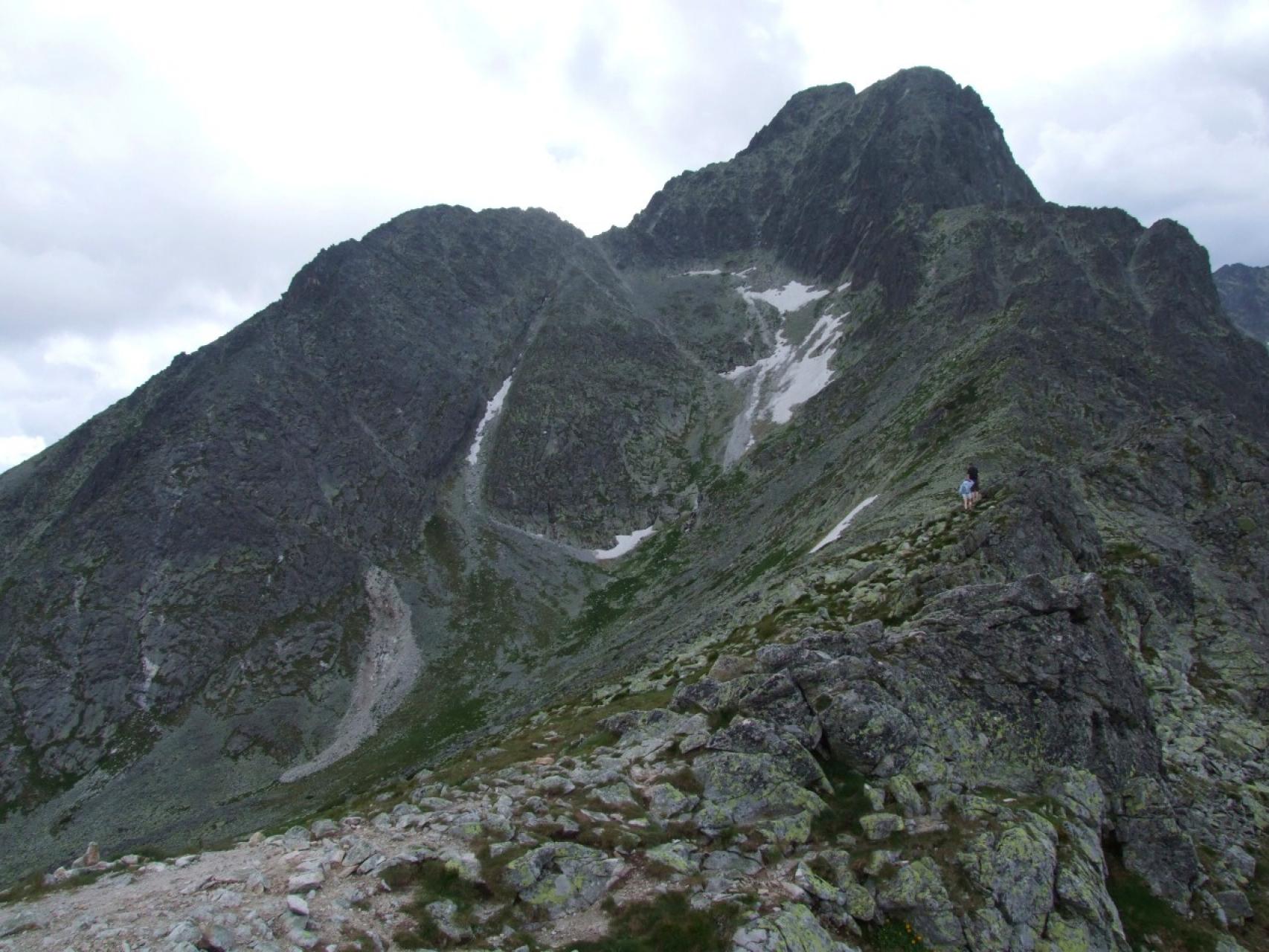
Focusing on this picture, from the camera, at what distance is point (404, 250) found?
16888cm

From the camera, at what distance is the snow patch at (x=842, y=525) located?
5875 cm

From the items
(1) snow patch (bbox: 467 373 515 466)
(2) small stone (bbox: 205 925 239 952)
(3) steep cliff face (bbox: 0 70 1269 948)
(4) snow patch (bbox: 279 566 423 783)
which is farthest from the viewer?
(1) snow patch (bbox: 467 373 515 466)

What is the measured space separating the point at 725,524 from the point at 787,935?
312ft

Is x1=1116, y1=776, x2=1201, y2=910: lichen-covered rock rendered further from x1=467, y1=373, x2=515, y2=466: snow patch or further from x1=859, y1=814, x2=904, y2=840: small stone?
x1=467, y1=373, x2=515, y2=466: snow patch

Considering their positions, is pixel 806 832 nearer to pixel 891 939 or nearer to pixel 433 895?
pixel 891 939

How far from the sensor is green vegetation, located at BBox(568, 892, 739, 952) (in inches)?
508

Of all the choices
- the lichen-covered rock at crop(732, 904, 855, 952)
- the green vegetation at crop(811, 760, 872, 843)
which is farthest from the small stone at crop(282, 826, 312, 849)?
the green vegetation at crop(811, 760, 872, 843)

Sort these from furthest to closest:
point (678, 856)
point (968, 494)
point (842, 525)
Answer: point (842, 525) < point (968, 494) < point (678, 856)

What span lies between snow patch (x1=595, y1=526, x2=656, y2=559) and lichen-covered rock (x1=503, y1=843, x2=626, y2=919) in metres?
104

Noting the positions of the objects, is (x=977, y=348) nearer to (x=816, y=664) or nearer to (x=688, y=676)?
(x=688, y=676)

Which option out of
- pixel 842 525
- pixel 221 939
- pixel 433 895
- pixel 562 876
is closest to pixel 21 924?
pixel 221 939

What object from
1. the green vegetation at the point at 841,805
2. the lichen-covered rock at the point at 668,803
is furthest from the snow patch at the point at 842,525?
the lichen-covered rock at the point at 668,803

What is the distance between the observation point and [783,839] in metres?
16.2

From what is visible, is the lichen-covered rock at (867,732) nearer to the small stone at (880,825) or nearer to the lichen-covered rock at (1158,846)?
the small stone at (880,825)
